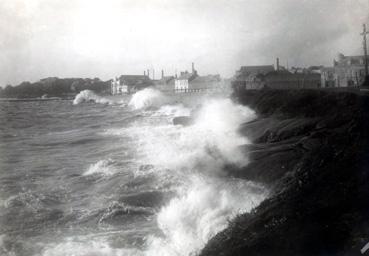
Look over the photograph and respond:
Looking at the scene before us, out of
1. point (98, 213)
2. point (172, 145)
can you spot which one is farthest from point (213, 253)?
point (172, 145)

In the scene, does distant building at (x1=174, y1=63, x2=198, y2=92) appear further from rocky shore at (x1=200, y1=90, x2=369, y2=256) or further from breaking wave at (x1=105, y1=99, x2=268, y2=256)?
rocky shore at (x1=200, y1=90, x2=369, y2=256)

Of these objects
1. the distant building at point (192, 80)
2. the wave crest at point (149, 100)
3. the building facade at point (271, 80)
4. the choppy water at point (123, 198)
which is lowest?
the choppy water at point (123, 198)

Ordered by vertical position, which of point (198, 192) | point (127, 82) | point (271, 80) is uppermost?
point (127, 82)

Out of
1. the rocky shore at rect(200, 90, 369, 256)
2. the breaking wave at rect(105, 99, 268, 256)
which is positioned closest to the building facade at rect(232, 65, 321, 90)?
the breaking wave at rect(105, 99, 268, 256)

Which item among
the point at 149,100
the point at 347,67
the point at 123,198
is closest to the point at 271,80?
the point at 347,67

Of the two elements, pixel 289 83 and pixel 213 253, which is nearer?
pixel 213 253

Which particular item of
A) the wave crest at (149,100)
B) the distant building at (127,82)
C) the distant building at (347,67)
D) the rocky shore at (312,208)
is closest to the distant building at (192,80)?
the wave crest at (149,100)

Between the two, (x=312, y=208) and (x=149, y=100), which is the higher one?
(x=149, y=100)

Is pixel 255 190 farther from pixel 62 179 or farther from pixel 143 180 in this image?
→ pixel 62 179

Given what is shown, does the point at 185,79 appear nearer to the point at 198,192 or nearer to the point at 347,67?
the point at 347,67

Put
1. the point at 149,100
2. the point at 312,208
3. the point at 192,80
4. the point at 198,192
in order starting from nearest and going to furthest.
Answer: the point at 312,208 < the point at 198,192 < the point at 149,100 < the point at 192,80

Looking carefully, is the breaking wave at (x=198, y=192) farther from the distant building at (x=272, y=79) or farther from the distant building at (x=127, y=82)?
the distant building at (x=127, y=82)
